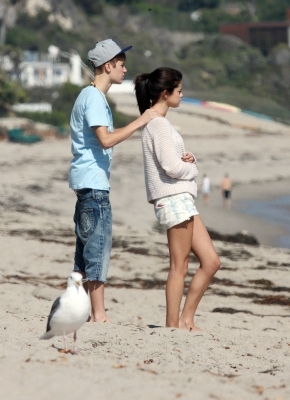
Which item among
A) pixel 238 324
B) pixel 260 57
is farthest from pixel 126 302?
pixel 260 57

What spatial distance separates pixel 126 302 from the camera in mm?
7848

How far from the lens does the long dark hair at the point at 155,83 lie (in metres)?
5.59

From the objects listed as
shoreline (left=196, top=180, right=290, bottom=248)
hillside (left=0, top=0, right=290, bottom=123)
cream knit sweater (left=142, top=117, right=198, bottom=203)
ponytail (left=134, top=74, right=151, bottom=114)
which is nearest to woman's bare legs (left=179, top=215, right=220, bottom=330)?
cream knit sweater (left=142, top=117, right=198, bottom=203)

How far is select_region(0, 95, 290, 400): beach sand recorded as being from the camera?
4.04 metres

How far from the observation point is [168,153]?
17.9ft

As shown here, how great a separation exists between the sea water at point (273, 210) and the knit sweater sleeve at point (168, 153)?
11684 mm

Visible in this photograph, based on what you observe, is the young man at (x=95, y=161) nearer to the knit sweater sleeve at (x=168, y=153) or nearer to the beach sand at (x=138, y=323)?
the knit sweater sleeve at (x=168, y=153)

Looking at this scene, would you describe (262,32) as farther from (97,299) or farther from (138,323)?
(97,299)

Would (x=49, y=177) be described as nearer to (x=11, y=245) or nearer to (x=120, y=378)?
(x=11, y=245)

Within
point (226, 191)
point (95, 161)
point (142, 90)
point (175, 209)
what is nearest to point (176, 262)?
point (175, 209)

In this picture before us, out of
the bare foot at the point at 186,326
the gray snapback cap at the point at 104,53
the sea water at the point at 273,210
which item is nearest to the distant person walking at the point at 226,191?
the sea water at the point at 273,210

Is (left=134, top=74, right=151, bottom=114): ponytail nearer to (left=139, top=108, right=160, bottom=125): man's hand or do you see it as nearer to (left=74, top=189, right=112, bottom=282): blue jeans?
(left=139, top=108, right=160, bottom=125): man's hand

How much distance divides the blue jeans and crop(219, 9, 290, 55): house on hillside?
→ 72928 mm

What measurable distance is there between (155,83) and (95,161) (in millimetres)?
634
